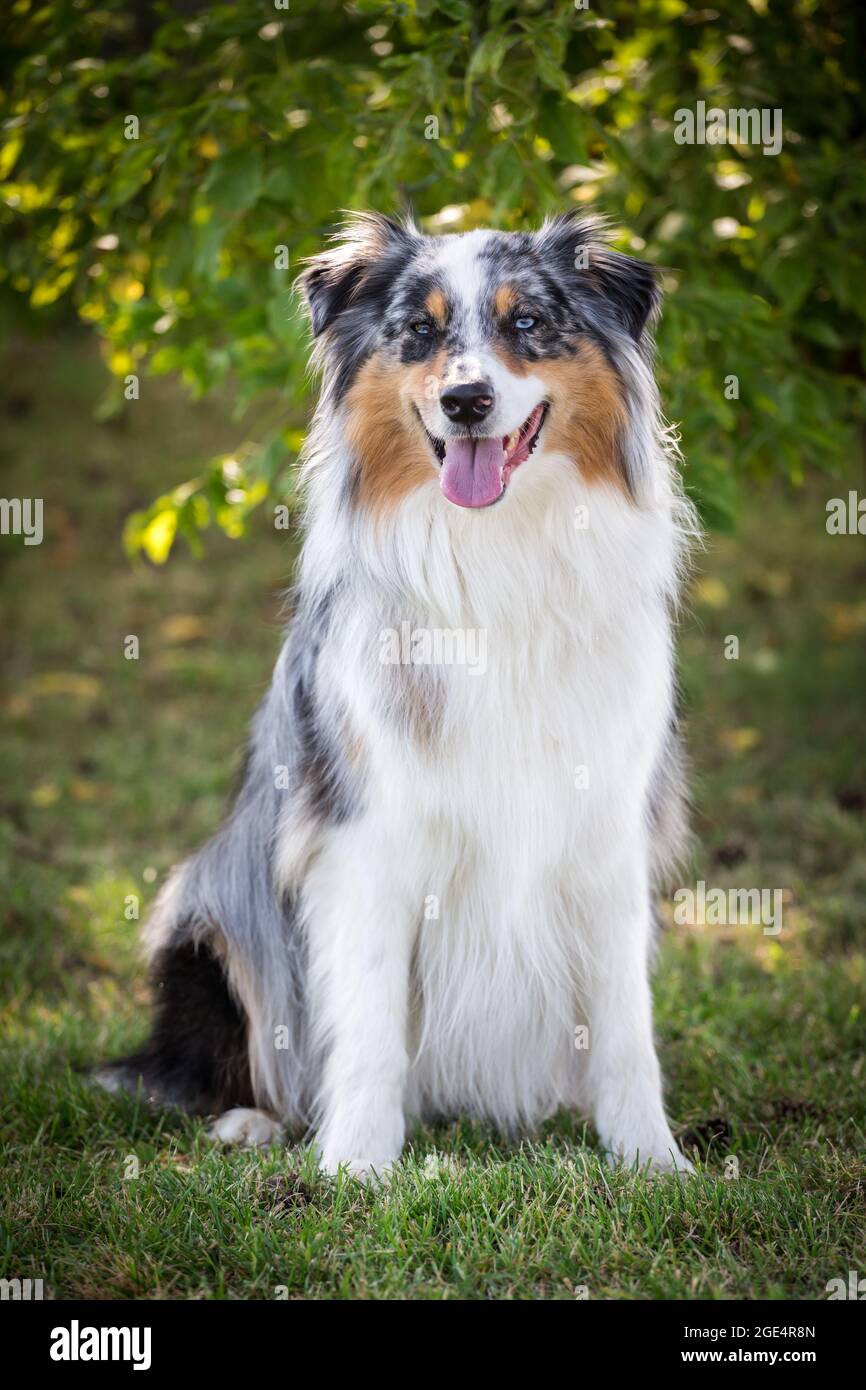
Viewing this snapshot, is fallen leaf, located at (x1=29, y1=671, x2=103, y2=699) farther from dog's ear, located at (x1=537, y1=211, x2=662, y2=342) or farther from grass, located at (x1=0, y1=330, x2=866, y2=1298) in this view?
dog's ear, located at (x1=537, y1=211, x2=662, y2=342)

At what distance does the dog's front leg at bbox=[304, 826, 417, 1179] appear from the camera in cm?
335

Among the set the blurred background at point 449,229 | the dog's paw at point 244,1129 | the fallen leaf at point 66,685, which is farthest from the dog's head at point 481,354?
the fallen leaf at point 66,685

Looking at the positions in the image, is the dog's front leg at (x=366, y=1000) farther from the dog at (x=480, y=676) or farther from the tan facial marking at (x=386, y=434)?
the tan facial marking at (x=386, y=434)

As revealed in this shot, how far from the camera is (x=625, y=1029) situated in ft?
11.5

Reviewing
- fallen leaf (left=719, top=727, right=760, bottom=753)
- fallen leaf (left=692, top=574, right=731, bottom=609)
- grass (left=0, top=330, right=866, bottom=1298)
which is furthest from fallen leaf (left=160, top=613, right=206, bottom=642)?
fallen leaf (left=719, top=727, right=760, bottom=753)

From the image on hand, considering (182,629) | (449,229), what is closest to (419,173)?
(449,229)

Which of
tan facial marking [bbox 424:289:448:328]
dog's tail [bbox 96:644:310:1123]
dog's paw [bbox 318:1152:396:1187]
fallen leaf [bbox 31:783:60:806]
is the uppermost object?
tan facial marking [bbox 424:289:448:328]

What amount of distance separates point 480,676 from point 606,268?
105 centimetres

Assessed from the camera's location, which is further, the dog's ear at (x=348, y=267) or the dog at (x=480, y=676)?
the dog's ear at (x=348, y=267)

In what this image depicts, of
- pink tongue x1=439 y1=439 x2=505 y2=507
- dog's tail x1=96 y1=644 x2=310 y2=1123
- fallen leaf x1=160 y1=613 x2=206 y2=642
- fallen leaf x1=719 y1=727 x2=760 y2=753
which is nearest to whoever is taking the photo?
pink tongue x1=439 y1=439 x2=505 y2=507

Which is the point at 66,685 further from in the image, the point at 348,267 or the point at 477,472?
the point at 477,472

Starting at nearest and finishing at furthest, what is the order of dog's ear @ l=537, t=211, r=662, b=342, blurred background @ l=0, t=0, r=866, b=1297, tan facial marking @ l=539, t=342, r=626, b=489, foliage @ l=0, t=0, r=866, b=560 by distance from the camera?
tan facial marking @ l=539, t=342, r=626, b=489 < dog's ear @ l=537, t=211, r=662, b=342 < blurred background @ l=0, t=0, r=866, b=1297 < foliage @ l=0, t=0, r=866, b=560

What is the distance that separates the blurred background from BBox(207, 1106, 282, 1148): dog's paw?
0.40 ft

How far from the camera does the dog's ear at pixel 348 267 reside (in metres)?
3.41
